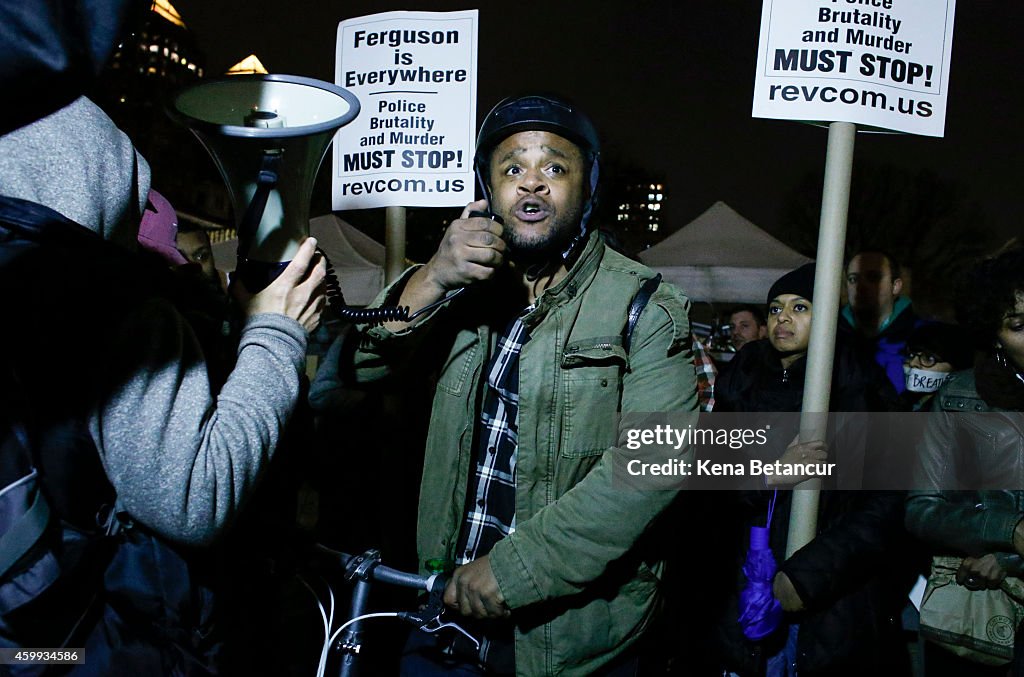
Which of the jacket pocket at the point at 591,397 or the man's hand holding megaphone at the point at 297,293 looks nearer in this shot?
the man's hand holding megaphone at the point at 297,293

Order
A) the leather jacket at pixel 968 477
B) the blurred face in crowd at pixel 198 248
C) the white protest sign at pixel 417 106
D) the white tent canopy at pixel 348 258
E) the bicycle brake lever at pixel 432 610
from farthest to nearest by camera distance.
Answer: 1. the white tent canopy at pixel 348 258
2. the blurred face in crowd at pixel 198 248
3. the white protest sign at pixel 417 106
4. the leather jacket at pixel 968 477
5. the bicycle brake lever at pixel 432 610

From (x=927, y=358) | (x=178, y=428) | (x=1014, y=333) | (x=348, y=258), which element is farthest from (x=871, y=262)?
(x=348, y=258)

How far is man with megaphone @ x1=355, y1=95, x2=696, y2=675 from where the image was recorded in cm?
201

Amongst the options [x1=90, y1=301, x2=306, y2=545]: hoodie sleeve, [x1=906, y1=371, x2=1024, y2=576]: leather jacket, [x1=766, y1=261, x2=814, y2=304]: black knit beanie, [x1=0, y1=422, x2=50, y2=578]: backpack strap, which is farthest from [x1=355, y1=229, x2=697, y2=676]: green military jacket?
[x1=766, y1=261, x2=814, y2=304]: black knit beanie

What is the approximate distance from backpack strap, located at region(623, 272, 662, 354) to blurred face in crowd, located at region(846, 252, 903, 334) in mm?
3213

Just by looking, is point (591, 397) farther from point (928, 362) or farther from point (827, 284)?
point (928, 362)

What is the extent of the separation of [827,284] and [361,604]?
1.95 metres

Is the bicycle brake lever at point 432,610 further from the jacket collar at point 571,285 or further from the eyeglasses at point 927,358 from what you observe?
the eyeglasses at point 927,358

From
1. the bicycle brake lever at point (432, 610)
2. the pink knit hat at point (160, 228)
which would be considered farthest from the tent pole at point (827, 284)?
the pink knit hat at point (160, 228)

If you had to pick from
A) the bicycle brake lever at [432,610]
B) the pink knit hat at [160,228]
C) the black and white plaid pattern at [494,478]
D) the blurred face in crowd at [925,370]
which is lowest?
the bicycle brake lever at [432,610]

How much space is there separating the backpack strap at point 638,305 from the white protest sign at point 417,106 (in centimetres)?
175

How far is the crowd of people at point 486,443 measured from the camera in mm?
1213
